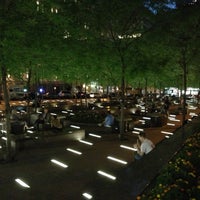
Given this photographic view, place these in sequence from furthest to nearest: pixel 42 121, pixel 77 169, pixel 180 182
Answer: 1. pixel 42 121
2. pixel 77 169
3. pixel 180 182

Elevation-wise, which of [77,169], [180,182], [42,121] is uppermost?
[180,182]

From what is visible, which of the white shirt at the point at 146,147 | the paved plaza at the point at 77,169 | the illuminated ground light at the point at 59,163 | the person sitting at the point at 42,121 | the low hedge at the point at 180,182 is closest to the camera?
the low hedge at the point at 180,182

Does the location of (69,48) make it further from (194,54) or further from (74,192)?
(74,192)

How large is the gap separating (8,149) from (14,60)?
10.2 ft

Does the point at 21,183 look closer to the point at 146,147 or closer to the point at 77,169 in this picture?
the point at 77,169

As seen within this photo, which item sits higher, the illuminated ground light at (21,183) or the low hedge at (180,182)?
the low hedge at (180,182)

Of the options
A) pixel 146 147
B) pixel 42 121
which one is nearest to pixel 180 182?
pixel 146 147

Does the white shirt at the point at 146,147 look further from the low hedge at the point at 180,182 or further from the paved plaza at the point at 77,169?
the low hedge at the point at 180,182

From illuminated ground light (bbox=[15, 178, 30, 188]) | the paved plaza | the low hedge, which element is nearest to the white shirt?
the paved plaza

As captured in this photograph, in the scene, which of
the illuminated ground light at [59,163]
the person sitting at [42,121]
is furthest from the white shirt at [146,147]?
the person sitting at [42,121]

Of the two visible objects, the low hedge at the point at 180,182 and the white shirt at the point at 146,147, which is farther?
the white shirt at the point at 146,147

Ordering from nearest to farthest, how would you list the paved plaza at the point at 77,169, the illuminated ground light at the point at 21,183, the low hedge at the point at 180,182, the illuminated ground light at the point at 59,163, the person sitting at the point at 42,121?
1. the low hedge at the point at 180,182
2. the paved plaza at the point at 77,169
3. the illuminated ground light at the point at 21,183
4. the illuminated ground light at the point at 59,163
5. the person sitting at the point at 42,121

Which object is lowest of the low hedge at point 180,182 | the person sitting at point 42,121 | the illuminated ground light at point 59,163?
the illuminated ground light at point 59,163

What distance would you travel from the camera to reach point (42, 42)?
42.3ft
